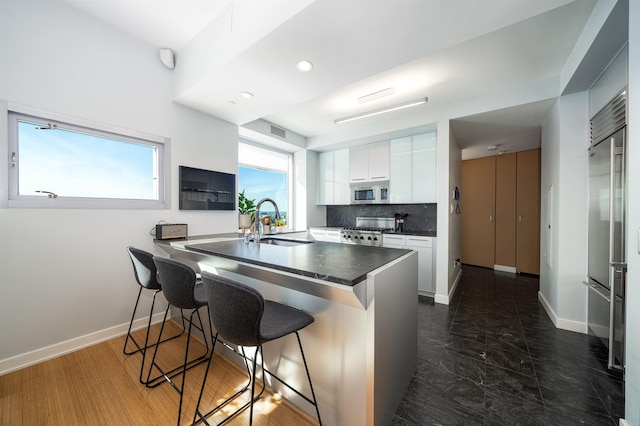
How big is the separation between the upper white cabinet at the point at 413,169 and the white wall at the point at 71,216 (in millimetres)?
3322

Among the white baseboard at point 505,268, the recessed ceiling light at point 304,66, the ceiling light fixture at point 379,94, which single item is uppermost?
the ceiling light fixture at point 379,94

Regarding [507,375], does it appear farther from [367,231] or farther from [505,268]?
[505,268]

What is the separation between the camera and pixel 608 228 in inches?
77.2

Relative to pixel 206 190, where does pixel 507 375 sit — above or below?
below

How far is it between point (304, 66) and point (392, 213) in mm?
Result: 3298

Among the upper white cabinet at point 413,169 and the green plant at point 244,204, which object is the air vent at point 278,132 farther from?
the upper white cabinet at point 413,169

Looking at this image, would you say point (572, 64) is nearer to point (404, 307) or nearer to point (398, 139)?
point (398, 139)

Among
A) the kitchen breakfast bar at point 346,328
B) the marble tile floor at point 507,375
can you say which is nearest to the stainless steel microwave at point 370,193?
the marble tile floor at point 507,375

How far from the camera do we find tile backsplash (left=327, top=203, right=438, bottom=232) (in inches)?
167

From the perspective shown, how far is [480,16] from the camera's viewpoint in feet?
4.88

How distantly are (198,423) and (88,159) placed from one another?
8.22 ft

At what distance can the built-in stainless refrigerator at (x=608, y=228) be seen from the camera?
1755 millimetres

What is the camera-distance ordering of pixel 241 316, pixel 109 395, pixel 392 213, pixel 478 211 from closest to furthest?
pixel 241 316
pixel 109 395
pixel 392 213
pixel 478 211

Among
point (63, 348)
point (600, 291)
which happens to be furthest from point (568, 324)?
point (63, 348)
